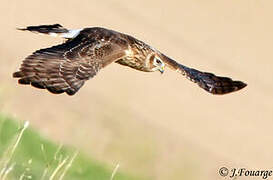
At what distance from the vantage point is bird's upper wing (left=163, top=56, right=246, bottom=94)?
1239 cm

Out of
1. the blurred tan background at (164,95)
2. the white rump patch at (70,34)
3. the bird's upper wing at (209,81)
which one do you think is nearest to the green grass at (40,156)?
the blurred tan background at (164,95)

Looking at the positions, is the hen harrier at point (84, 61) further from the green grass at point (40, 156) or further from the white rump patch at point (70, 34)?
the green grass at point (40, 156)

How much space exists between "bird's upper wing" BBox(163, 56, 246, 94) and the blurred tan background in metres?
1.24

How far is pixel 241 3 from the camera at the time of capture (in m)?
32.8

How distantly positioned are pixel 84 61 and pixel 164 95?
1279 centimetres

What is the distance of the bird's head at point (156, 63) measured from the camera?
490 inches

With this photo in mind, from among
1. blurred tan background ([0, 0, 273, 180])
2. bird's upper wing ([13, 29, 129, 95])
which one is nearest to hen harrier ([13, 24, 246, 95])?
bird's upper wing ([13, 29, 129, 95])

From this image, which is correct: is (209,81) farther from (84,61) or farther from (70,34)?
(84,61)

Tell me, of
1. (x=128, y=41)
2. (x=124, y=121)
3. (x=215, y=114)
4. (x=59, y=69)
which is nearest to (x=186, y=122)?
(x=215, y=114)

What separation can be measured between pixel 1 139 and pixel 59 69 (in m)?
3.70

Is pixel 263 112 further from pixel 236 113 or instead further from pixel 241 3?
pixel 241 3

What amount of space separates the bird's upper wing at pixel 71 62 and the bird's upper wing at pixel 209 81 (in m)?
1.04

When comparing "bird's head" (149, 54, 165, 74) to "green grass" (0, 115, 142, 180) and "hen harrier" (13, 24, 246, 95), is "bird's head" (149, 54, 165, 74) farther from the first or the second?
"green grass" (0, 115, 142, 180)

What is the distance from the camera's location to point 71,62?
1030 cm
